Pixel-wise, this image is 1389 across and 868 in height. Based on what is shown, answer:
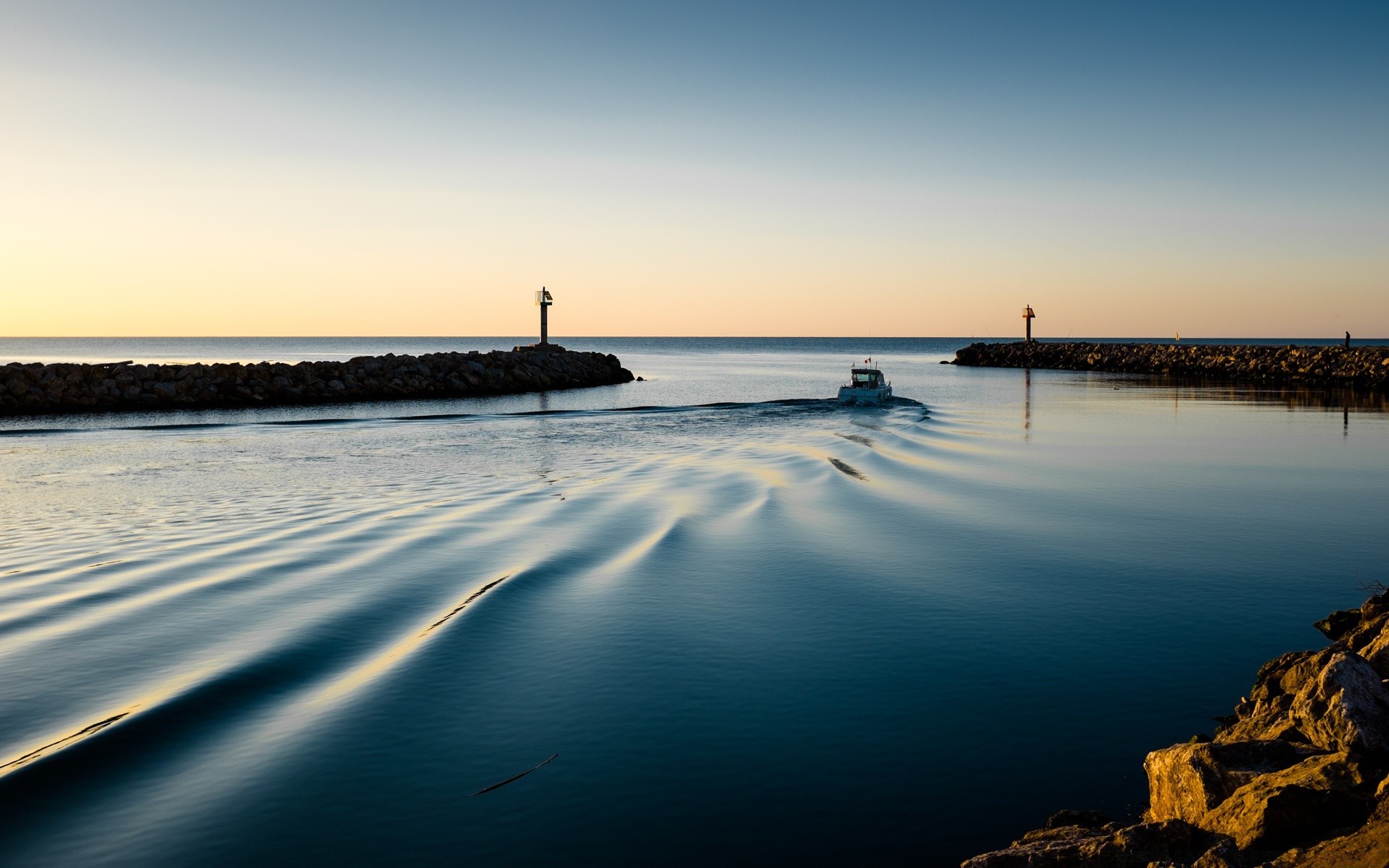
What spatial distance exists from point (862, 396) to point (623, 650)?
36.1 metres

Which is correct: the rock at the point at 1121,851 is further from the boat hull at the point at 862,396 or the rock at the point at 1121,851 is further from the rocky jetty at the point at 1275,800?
the boat hull at the point at 862,396

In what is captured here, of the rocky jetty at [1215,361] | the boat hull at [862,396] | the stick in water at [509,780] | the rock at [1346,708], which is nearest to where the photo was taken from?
the rock at [1346,708]

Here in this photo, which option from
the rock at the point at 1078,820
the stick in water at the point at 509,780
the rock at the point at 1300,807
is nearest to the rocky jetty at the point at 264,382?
the stick in water at the point at 509,780

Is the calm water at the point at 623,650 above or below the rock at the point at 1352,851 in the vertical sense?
below

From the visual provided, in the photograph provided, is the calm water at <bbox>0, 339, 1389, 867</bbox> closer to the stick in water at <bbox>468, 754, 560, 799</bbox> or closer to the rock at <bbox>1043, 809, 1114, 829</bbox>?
the stick in water at <bbox>468, 754, 560, 799</bbox>

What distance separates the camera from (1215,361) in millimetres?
78750

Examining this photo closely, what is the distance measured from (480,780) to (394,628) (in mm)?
3624

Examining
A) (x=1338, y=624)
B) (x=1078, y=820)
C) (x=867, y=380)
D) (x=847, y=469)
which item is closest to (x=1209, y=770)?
(x=1078, y=820)

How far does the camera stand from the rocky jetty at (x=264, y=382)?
40625 millimetres

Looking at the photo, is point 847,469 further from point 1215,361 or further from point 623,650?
point 1215,361

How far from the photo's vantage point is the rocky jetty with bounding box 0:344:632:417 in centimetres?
4062

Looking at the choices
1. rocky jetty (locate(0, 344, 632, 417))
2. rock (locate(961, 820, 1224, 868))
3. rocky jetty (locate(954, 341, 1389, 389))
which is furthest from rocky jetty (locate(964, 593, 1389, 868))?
rocky jetty (locate(954, 341, 1389, 389))

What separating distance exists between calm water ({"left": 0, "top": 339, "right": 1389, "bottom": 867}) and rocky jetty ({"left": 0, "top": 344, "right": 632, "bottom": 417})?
22776mm

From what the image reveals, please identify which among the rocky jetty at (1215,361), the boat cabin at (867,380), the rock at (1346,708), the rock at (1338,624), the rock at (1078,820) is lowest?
the rock at (1078,820)
